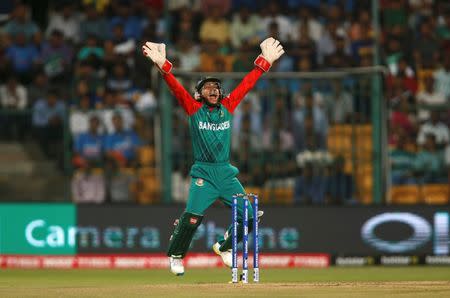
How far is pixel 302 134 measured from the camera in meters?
17.1

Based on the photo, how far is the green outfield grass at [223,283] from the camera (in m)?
10.9

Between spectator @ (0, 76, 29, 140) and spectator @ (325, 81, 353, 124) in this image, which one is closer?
spectator @ (325, 81, 353, 124)

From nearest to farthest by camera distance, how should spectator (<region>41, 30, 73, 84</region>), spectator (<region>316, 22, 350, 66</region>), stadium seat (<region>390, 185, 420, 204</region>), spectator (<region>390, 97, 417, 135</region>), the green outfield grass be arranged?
the green outfield grass → stadium seat (<region>390, 185, 420, 204</region>) → spectator (<region>390, 97, 417, 135</region>) → spectator (<region>316, 22, 350, 66</region>) → spectator (<region>41, 30, 73, 84</region>)

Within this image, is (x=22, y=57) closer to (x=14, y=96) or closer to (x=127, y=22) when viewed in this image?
(x=14, y=96)

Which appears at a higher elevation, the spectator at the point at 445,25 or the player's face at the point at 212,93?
the spectator at the point at 445,25

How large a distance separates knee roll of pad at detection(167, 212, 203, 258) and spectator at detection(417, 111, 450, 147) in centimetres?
680

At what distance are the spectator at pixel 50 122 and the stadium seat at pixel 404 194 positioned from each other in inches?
207

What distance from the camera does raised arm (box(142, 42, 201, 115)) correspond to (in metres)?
11.8

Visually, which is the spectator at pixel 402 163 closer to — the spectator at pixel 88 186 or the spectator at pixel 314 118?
the spectator at pixel 314 118

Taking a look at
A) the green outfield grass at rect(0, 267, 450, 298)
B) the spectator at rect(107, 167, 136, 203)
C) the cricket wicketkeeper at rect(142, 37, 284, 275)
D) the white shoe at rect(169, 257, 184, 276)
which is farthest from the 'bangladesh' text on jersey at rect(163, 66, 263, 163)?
the spectator at rect(107, 167, 136, 203)

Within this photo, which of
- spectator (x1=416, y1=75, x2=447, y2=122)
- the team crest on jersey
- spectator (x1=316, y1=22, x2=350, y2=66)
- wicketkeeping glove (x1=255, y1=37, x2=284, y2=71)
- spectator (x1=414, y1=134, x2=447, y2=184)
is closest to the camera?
the team crest on jersey

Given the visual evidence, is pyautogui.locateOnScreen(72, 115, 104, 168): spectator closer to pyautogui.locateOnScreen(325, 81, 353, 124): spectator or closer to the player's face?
pyautogui.locateOnScreen(325, 81, 353, 124): spectator

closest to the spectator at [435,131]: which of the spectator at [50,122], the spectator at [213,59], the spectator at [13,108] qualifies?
the spectator at [213,59]

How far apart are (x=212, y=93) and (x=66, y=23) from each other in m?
9.72
